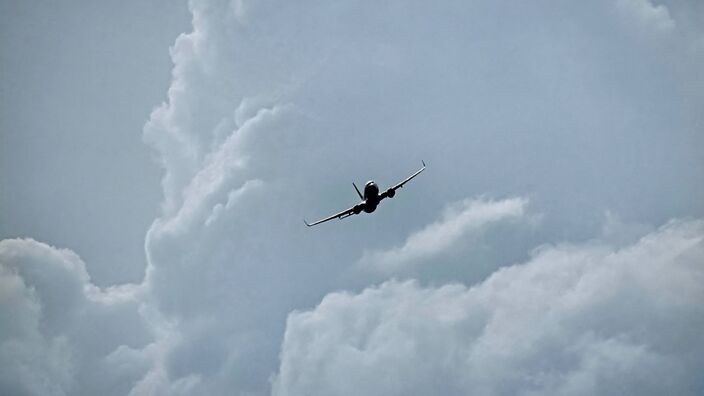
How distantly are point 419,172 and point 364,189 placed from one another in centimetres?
1285

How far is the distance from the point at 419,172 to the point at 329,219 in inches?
828

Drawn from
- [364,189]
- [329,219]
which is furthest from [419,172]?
[329,219]

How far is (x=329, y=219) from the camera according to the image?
114 meters

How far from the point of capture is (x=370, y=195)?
110 metres

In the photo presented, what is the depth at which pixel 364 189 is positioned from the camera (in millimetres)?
111438

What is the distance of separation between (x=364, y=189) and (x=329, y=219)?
376 inches

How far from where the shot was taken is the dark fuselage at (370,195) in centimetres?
11031

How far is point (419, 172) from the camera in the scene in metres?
116

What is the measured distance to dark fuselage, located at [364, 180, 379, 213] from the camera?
110312 millimetres

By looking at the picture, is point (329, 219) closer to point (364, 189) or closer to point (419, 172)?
point (364, 189)
